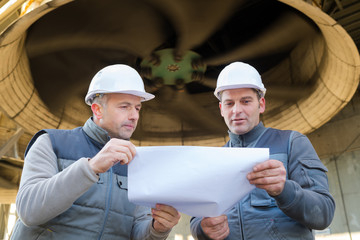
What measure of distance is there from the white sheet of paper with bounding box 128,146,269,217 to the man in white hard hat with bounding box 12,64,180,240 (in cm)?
10

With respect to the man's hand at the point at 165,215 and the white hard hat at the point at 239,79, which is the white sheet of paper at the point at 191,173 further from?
the white hard hat at the point at 239,79

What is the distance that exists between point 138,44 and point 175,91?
105 centimetres

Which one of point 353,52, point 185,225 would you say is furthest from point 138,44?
point 185,225

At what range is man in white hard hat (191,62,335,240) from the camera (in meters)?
1.45

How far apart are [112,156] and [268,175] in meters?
0.62

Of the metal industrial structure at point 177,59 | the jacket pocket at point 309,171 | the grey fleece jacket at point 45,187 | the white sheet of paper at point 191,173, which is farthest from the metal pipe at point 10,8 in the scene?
the jacket pocket at point 309,171

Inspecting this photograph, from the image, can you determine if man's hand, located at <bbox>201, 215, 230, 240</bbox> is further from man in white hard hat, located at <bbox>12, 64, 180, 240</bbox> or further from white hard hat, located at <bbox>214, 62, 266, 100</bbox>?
white hard hat, located at <bbox>214, 62, 266, 100</bbox>

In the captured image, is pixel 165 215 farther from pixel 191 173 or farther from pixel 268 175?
pixel 268 175

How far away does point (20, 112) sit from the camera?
4.29 m

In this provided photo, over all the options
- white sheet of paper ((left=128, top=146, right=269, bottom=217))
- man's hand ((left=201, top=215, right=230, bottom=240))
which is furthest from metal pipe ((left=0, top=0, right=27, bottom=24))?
man's hand ((left=201, top=215, right=230, bottom=240))

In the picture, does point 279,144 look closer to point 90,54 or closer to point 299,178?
point 299,178

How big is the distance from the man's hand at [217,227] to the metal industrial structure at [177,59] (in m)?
2.52

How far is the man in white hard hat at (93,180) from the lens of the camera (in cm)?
139

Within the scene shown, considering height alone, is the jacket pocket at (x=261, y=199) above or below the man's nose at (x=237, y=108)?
below
